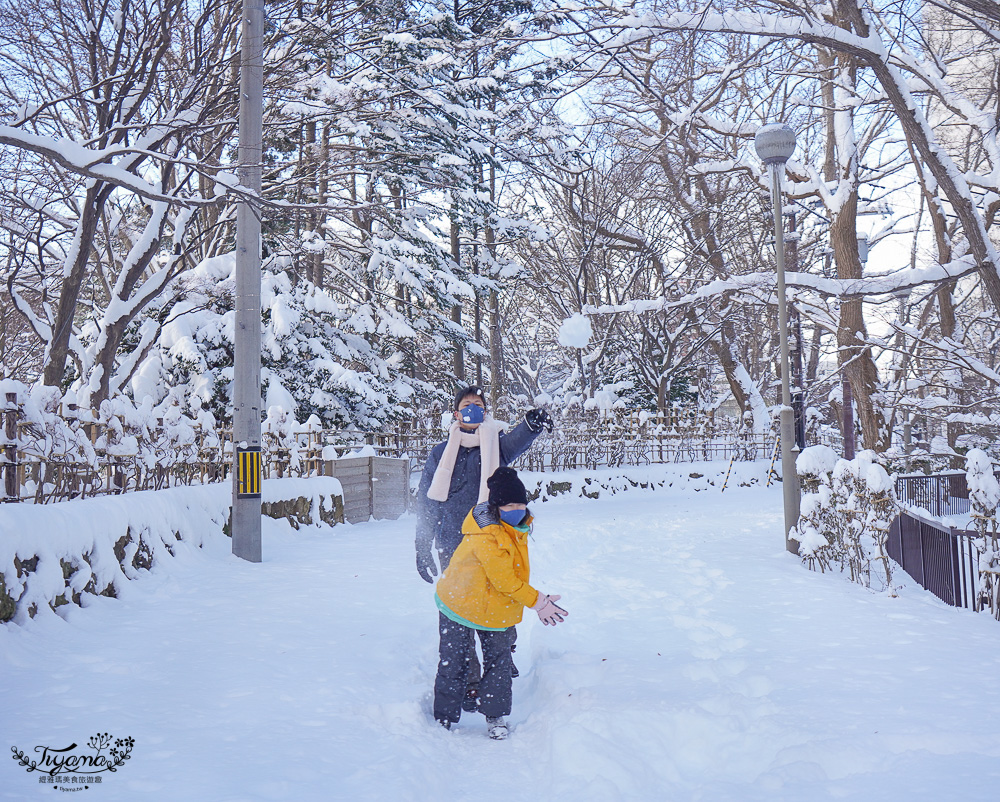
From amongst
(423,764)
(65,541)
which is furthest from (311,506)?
(423,764)

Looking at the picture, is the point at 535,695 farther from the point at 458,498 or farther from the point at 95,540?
the point at 95,540

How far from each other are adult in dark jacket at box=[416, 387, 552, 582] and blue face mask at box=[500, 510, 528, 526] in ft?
2.97

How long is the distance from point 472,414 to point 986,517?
431cm

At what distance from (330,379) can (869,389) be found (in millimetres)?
10712

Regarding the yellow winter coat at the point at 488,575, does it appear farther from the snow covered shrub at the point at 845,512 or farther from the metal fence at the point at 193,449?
the metal fence at the point at 193,449

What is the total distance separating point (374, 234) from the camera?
736 inches

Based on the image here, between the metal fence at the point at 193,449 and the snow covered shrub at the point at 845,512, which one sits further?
the metal fence at the point at 193,449

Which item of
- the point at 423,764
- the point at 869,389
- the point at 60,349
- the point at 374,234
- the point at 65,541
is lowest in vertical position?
the point at 423,764

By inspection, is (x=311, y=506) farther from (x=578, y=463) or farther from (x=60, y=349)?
(x=578, y=463)

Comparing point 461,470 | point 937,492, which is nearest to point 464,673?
point 461,470

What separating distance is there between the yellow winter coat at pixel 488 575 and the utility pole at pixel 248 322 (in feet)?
16.1

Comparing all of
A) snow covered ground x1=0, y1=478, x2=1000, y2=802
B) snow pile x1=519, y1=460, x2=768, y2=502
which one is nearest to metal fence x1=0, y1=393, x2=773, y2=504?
snow pile x1=519, y1=460, x2=768, y2=502

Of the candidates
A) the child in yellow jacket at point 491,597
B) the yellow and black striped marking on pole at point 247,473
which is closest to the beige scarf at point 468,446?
the child in yellow jacket at point 491,597

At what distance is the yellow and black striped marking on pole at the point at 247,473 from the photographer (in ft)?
26.7
